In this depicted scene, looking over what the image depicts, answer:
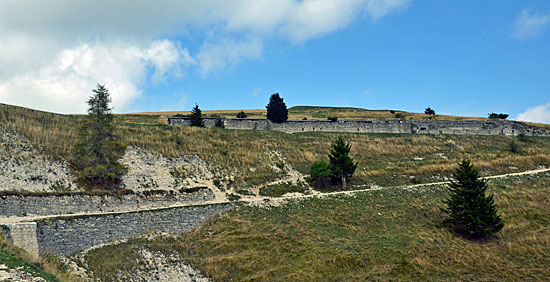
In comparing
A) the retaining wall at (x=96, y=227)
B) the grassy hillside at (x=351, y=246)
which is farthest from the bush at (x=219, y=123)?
the grassy hillside at (x=351, y=246)

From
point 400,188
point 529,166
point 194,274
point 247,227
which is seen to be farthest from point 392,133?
point 194,274

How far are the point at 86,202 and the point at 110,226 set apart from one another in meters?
3.62

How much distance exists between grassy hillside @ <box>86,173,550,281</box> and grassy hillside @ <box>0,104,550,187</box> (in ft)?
29.9

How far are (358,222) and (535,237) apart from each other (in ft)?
38.5

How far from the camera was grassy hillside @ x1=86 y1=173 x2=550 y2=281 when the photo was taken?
22047 mm

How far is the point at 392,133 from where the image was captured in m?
60.0

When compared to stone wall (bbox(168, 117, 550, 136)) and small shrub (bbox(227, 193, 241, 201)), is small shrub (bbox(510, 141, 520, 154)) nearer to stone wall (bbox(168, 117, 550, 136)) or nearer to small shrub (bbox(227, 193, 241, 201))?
stone wall (bbox(168, 117, 550, 136))

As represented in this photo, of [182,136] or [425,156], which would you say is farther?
[425,156]

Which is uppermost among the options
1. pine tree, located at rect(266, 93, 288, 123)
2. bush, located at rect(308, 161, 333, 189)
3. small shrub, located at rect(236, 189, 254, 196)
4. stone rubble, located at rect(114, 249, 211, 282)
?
pine tree, located at rect(266, 93, 288, 123)

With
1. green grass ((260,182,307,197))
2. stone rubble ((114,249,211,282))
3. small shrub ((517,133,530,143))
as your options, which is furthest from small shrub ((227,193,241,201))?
small shrub ((517,133,530,143))

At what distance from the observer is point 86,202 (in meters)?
26.4

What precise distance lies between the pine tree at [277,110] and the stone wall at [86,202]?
85.4ft

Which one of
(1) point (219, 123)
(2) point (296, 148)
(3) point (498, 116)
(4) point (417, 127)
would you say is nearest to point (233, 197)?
(2) point (296, 148)

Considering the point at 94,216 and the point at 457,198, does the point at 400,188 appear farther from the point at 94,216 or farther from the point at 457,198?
the point at 94,216
